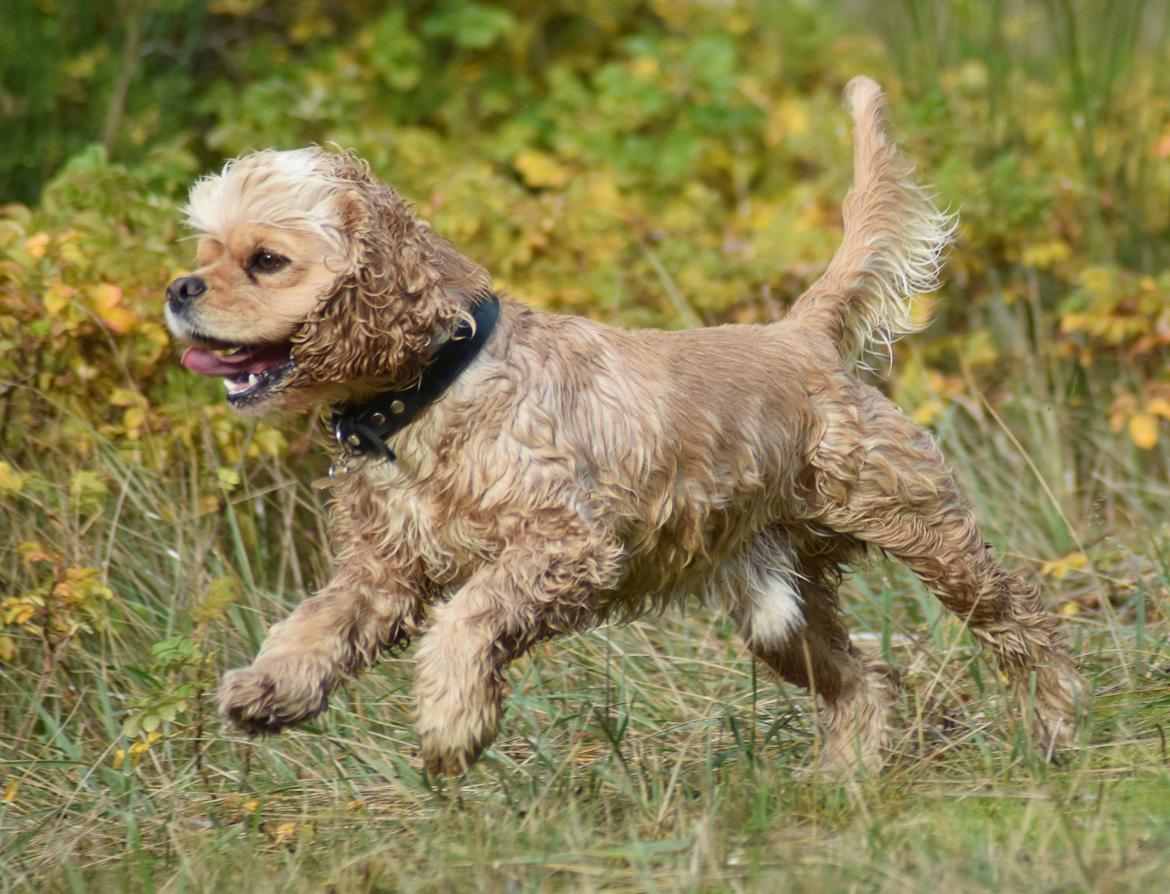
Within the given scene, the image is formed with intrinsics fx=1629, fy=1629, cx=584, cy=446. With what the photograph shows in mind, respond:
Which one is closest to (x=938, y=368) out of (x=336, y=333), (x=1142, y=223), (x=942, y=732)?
(x=1142, y=223)

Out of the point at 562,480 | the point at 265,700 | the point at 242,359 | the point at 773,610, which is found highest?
the point at 242,359

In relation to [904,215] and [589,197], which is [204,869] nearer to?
[904,215]

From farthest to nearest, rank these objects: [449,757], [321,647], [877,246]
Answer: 1. [877,246]
2. [321,647]
3. [449,757]

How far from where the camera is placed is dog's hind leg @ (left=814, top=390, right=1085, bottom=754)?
5.02m

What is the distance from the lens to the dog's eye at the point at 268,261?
4.18 meters

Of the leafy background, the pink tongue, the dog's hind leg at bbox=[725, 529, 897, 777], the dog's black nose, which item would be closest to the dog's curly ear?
the pink tongue

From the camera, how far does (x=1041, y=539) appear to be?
21.7ft

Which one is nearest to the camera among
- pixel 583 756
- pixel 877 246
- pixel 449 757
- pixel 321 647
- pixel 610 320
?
pixel 449 757

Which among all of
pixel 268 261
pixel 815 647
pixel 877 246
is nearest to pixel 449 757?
pixel 268 261

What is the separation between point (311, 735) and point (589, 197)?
441cm

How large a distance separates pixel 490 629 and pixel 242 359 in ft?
3.21

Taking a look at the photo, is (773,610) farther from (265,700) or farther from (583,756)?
(265,700)

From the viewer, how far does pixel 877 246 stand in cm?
543

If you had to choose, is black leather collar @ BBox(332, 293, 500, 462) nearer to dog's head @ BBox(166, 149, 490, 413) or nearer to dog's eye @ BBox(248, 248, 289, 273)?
dog's head @ BBox(166, 149, 490, 413)
